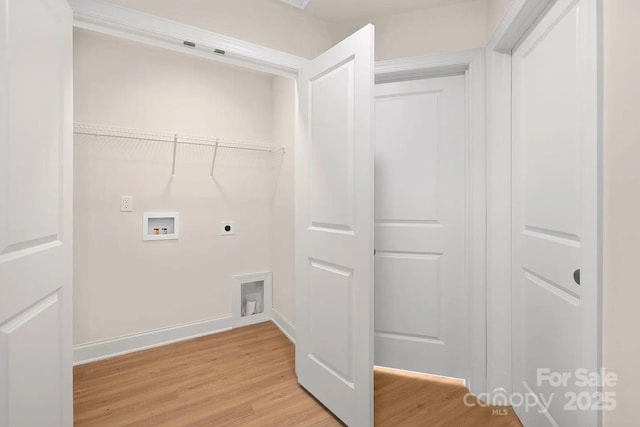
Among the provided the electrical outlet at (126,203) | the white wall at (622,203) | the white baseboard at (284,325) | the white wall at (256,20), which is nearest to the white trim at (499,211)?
the white wall at (622,203)

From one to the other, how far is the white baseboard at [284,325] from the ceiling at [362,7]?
7.90 ft

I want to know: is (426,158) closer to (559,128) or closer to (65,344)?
(559,128)

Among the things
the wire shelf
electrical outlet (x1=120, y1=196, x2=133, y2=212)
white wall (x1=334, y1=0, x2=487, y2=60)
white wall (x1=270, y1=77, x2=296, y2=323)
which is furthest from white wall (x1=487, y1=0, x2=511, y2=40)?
electrical outlet (x1=120, y1=196, x2=133, y2=212)

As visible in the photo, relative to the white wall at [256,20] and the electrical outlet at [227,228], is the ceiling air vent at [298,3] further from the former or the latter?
the electrical outlet at [227,228]

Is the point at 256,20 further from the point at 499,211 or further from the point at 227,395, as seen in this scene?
the point at 227,395

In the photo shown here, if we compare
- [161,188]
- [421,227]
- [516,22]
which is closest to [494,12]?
[516,22]

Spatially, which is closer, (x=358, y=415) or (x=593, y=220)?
(x=593, y=220)

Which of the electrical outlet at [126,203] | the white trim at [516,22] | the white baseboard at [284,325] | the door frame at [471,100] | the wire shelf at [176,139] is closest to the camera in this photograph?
→ the white trim at [516,22]

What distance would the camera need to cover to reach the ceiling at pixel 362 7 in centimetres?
182

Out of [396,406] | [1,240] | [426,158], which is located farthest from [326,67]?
[396,406]

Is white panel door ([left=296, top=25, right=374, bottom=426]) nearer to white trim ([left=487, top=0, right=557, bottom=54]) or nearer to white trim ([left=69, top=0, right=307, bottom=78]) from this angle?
white trim ([left=69, top=0, right=307, bottom=78])

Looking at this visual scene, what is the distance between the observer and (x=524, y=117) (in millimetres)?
1486

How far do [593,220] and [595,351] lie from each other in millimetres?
429

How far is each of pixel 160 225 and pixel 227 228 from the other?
57 centimetres
